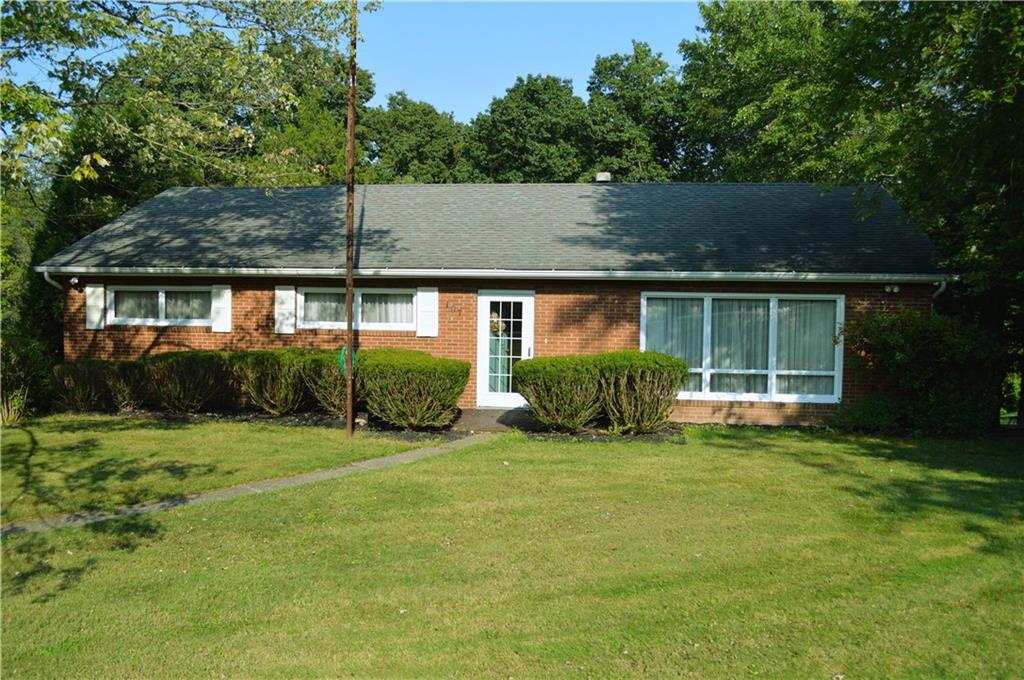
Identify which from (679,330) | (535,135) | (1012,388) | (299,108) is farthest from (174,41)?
(535,135)

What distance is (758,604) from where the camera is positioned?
5129 mm

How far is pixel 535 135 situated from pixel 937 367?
27073mm

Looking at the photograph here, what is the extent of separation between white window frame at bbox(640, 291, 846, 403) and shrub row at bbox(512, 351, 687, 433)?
2.06 m

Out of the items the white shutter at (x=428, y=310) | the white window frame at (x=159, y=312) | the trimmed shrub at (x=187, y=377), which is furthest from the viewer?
the white window frame at (x=159, y=312)

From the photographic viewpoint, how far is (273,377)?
13523 millimetres

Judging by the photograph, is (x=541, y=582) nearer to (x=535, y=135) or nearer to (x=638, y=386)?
(x=638, y=386)

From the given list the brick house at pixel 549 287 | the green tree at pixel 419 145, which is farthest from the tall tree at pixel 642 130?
the brick house at pixel 549 287

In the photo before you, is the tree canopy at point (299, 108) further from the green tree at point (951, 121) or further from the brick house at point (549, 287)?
the brick house at point (549, 287)

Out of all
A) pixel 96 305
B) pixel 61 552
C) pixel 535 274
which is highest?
pixel 535 274

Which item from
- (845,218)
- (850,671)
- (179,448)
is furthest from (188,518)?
(845,218)

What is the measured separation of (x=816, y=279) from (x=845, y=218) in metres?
3.45

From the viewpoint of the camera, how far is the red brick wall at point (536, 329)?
1390 cm

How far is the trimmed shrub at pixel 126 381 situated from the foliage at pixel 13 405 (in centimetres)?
132

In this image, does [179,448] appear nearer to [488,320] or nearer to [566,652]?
[488,320]
